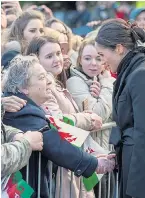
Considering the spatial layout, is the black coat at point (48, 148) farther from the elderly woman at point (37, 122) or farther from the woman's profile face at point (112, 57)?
the woman's profile face at point (112, 57)

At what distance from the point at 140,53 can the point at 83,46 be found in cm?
159

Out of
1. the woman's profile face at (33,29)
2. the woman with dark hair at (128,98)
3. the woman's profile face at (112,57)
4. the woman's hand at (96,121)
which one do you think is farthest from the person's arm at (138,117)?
the woman's profile face at (33,29)

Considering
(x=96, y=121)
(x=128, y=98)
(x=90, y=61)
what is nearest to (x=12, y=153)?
(x=128, y=98)

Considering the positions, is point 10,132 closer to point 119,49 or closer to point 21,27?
point 119,49

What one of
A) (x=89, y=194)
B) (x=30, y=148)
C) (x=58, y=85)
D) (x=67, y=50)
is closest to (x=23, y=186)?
(x=30, y=148)

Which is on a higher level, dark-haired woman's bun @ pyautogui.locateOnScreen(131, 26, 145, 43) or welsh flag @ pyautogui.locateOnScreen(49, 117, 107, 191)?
dark-haired woman's bun @ pyautogui.locateOnScreen(131, 26, 145, 43)

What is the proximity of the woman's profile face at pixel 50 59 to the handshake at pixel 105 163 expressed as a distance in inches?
44.6

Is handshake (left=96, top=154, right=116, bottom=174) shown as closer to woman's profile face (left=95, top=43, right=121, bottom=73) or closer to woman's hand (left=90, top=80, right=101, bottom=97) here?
woman's profile face (left=95, top=43, right=121, bottom=73)

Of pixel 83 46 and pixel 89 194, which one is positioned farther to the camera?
pixel 83 46

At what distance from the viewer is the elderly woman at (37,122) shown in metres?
4.28

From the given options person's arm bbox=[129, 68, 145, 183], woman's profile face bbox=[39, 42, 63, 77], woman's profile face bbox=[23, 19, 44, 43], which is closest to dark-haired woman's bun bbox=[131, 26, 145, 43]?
person's arm bbox=[129, 68, 145, 183]

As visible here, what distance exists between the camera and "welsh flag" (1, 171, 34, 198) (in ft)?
13.2

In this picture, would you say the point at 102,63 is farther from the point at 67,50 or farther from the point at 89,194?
the point at 89,194

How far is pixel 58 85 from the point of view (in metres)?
5.38
